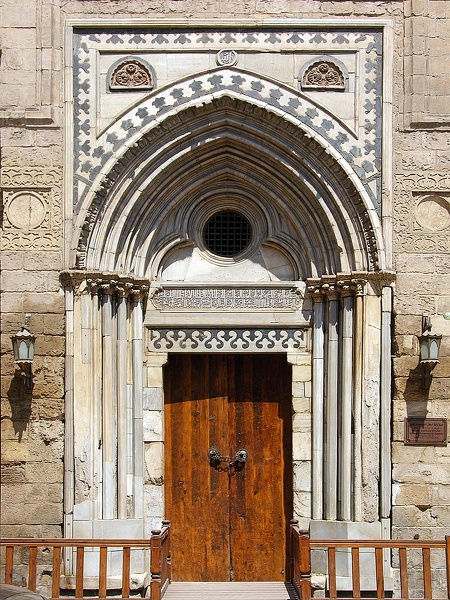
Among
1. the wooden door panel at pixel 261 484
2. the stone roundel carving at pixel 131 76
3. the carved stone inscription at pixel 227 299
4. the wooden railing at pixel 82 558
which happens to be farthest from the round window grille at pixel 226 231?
the wooden railing at pixel 82 558

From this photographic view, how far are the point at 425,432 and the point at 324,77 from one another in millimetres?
3722

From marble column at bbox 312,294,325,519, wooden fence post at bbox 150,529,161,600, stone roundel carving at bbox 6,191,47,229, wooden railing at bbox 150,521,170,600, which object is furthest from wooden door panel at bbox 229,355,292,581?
stone roundel carving at bbox 6,191,47,229

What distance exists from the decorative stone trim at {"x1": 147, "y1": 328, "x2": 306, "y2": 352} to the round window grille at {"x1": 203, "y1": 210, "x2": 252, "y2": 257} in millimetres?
968

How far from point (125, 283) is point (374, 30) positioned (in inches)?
143

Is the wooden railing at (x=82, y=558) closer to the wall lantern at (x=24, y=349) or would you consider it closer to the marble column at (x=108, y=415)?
the marble column at (x=108, y=415)

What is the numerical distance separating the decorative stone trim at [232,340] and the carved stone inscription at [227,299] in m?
0.26

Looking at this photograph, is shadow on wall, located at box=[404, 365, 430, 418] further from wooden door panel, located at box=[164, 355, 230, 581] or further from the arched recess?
wooden door panel, located at box=[164, 355, 230, 581]

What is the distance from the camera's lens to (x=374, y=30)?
9703 mm

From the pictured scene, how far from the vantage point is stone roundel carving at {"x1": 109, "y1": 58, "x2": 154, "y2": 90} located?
A: 31.7 ft

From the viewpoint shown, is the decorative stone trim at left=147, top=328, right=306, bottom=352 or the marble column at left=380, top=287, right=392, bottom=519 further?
the decorative stone trim at left=147, top=328, right=306, bottom=352

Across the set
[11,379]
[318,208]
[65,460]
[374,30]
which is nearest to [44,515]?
[65,460]

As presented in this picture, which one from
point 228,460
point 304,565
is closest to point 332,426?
point 228,460

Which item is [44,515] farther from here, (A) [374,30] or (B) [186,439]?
(A) [374,30]

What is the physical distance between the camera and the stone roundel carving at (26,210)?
966 centimetres
